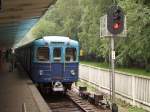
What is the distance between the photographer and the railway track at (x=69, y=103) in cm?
1681

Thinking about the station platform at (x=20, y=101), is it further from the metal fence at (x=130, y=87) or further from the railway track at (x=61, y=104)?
the metal fence at (x=130, y=87)

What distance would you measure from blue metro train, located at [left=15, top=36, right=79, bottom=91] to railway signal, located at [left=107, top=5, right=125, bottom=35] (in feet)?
29.6

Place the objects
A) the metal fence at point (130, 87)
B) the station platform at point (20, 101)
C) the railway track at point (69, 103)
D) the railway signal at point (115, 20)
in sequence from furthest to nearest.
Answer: the railway track at point (69, 103)
the metal fence at point (130, 87)
the station platform at point (20, 101)
the railway signal at point (115, 20)

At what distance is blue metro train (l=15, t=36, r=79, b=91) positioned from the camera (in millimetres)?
19828

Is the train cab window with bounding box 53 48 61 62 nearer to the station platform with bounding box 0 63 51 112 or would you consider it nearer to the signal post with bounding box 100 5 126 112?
the station platform with bounding box 0 63 51 112

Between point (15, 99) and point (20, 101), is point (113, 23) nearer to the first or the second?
point (20, 101)

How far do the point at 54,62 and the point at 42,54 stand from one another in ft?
2.51

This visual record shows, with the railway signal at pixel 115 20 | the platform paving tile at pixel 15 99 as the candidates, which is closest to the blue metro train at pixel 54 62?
the platform paving tile at pixel 15 99

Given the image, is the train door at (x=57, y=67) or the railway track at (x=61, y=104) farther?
the train door at (x=57, y=67)

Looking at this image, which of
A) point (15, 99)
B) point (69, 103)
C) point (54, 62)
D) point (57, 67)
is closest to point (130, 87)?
point (69, 103)

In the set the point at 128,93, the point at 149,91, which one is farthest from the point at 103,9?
the point at 149,91

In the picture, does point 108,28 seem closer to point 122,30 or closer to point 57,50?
point 122,30

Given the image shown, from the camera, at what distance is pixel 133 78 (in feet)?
55.5

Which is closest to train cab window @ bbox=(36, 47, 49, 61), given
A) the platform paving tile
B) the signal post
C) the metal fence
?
the platform paving tile
